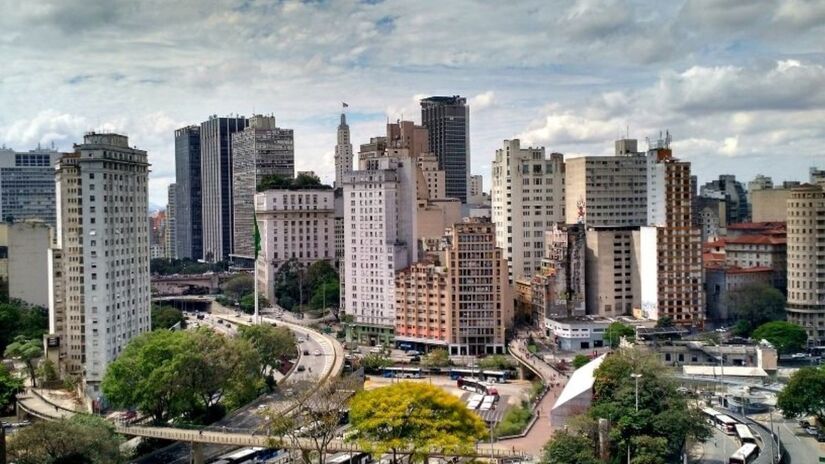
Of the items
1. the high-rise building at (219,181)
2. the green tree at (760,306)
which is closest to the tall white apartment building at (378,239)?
the green tree at (760,306)

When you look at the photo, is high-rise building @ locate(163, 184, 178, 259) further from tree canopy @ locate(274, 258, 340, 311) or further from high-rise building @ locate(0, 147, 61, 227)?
tree canopy @ locate(274, 258, 340, 311)

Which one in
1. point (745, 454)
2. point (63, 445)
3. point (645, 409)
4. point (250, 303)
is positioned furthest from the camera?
point (250, 303)

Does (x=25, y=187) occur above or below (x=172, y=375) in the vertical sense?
above

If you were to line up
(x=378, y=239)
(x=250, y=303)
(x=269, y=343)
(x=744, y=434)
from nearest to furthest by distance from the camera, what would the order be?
(x=744, y=434) < (x=269, y=343) < (x=378, y=239) < (x=250, y=303)

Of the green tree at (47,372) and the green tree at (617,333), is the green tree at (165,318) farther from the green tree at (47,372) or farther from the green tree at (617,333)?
the green tree at (617,333)

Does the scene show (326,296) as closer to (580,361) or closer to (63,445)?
(580,361)

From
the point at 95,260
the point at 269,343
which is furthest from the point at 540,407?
the point at 95,260

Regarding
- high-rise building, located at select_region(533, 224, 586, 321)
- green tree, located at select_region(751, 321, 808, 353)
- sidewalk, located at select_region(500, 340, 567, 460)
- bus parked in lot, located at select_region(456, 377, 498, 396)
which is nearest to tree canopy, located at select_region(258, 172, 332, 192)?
high-rise building, located at select_region(533, 224, 586, 321)

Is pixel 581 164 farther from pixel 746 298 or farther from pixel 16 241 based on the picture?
pixel 16 241
